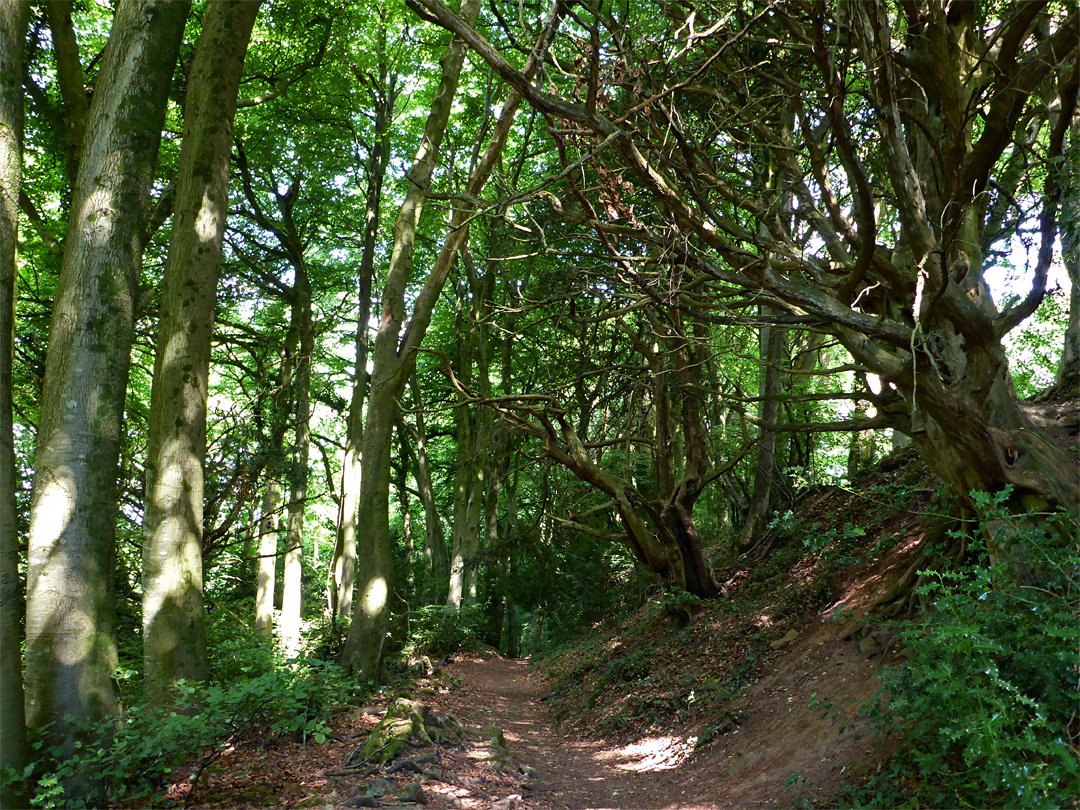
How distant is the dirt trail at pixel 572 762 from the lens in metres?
6.46

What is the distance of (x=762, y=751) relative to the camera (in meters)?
6.63

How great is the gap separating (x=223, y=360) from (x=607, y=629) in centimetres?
1090

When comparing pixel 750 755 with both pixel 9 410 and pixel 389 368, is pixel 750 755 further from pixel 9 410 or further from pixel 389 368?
pixel 9 410

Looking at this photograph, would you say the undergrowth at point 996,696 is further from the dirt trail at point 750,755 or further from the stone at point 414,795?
the stone at point 414,795

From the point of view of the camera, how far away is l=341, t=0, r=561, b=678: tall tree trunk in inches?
362

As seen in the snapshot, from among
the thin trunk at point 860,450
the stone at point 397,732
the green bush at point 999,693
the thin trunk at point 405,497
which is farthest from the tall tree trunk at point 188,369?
the thin trunk at point 405,497

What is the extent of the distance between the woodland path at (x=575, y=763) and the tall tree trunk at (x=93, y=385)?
3163mm

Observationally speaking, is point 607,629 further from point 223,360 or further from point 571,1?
point 571,1

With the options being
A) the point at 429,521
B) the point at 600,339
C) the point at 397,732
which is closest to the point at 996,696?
the point at 397,732

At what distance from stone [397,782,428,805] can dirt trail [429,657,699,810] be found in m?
0.38

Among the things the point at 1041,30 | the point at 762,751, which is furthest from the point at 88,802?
the point at 1041,30

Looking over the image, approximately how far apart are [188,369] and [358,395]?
606 cm

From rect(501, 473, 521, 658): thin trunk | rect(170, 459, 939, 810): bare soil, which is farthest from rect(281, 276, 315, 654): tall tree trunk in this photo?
rect(501, 473, 521, 658): thin trunk

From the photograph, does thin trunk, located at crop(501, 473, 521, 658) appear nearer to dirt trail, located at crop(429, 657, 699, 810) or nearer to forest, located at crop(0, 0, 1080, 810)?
forest, located at crop(0, 0, 1080, 810)
